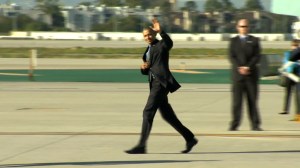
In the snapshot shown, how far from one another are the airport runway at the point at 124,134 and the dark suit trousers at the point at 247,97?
0.21m

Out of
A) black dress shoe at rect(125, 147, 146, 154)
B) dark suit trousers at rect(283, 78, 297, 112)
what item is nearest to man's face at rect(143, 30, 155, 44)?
black dress shoe at rect(125, 147, 146, 154)

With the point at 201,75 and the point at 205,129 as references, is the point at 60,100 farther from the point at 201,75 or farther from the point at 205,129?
the point at 201,75

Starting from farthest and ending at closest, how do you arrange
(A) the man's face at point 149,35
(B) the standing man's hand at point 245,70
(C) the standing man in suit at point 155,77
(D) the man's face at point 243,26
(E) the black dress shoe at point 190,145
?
(B) the standing man's hand at point 245,70 → (D) the man's face at point 243,26 → (E) the black dress shoe at point 190,145 → (C) the standing man in suit at point 155,77 → (A) the man's face at point 149,35

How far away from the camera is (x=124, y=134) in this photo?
1262 centimetres

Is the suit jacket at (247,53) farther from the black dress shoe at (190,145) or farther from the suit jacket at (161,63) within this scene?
the suit jacket at (161,63)

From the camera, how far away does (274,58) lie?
31766 mm

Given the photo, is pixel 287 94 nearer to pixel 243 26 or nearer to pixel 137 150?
pixel 243 26

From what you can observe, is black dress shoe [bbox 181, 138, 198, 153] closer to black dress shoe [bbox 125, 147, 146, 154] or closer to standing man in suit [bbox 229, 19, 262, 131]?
black dress shoe [bbox 125, 147, 146, 154]

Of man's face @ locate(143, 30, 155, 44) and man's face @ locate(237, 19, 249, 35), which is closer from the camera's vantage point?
man's face @ locate(143, 30, 155, 44)

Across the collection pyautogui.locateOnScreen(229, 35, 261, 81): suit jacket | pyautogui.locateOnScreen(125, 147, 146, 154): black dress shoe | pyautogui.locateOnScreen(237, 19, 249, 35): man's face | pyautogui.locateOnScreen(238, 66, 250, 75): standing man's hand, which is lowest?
pyautogui.locateOnScreen(125, 147, 146, 154): black dress shoe

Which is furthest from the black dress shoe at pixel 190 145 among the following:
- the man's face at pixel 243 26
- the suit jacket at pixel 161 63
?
the man's face at pixel 243 26

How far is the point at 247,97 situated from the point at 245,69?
53cm

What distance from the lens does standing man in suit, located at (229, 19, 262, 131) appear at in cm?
1305

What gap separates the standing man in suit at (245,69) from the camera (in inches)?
514
